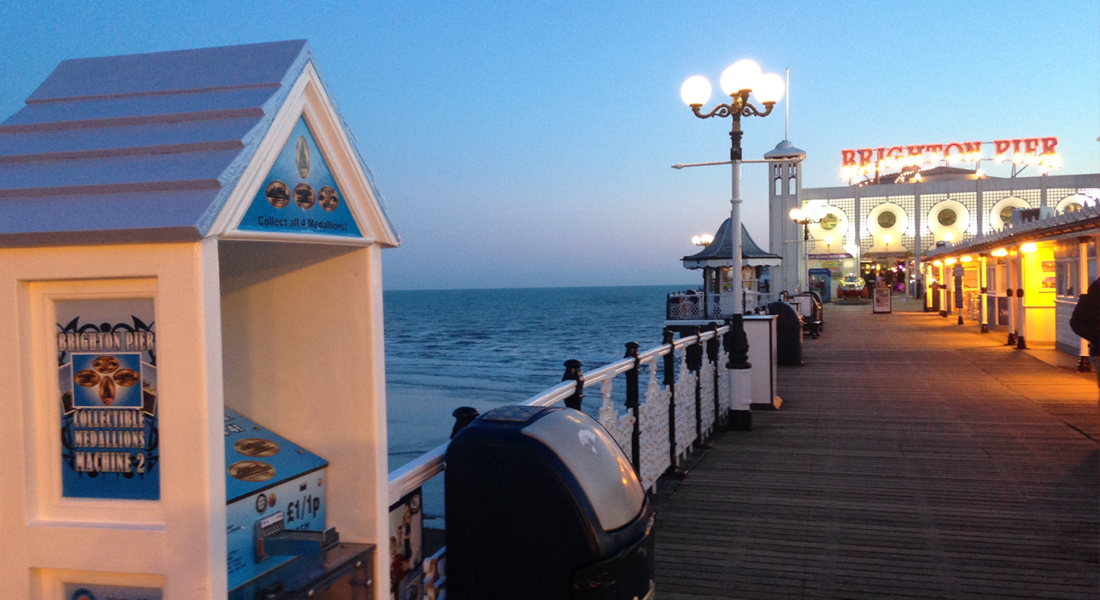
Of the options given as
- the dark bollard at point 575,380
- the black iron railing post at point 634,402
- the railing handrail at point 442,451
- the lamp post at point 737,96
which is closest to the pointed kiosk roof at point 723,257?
the lamp post at point 737,96

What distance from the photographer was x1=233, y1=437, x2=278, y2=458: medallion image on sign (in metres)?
2.25

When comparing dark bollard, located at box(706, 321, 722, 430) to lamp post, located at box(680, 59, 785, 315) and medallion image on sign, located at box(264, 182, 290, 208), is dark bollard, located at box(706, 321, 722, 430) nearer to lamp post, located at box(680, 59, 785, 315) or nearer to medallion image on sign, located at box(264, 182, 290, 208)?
lamp post, located at box(680, 59, 785, 315)

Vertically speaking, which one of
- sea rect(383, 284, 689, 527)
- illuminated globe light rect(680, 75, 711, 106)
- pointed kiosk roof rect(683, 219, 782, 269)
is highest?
illuminated globe light rect(680, 75, 711, 106)

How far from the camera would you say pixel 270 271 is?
243 centimetres

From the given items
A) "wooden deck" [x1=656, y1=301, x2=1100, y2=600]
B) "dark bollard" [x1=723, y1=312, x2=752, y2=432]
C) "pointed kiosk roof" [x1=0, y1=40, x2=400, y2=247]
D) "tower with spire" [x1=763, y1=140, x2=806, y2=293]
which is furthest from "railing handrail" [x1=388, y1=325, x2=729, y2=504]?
"tower with spire" [x1=763, y1=140, x2=806, y2=293]

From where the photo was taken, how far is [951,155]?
61906 millimetres

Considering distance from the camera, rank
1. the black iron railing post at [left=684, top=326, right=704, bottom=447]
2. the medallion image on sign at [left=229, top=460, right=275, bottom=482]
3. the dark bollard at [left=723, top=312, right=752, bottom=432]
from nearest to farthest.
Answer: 1. the medallion image on sign at [left=229, top=460, right=275, bottom=482]
2. the black iron railing post at [left=684, top=326, right=704, bottom=447]
3. the dark bollard at [left=723, top=312, right=752, bottom=432]

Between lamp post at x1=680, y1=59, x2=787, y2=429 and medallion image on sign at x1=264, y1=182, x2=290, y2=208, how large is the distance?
7.31m

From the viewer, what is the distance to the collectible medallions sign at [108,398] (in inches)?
68.3

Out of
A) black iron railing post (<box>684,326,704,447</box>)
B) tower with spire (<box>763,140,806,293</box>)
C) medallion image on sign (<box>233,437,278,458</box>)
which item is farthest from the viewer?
tower with spire (<box>763,140,806,293</box>)

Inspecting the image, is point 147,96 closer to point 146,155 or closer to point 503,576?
point 146,155

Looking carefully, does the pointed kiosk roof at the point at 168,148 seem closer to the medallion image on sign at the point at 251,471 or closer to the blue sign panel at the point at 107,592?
the medallion image on sign at the point at 251,471

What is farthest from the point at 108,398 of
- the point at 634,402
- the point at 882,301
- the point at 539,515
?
the point at 882,301

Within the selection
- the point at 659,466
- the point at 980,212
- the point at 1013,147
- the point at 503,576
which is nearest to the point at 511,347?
the point at 980,212
